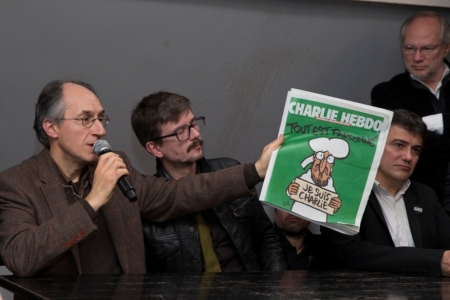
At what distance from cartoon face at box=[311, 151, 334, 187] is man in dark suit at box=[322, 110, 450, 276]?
1.50ft

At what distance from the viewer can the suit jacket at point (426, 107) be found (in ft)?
12.7

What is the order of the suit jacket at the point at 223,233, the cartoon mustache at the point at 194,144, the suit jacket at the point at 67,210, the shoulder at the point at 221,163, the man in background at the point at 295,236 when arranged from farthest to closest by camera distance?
the man in background at the point at 295,236, the shoulder at the point at 221,163, the cartoon mustache at the point at 194,144, the suit jacket at the point at 223,233, the suit jacket at the point at 67,210

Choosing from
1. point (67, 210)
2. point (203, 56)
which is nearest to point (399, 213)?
point (203, 56)

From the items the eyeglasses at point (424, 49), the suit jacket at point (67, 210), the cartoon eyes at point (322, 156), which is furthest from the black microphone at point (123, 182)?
the eyeglasses at point (424, 49)

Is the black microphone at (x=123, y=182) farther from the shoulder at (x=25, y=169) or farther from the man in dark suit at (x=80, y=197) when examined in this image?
the shoulder at (x=25, y=169)

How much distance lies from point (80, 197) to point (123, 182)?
1.05 feet

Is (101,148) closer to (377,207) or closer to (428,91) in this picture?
(377,207)

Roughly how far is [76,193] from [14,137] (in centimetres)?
105

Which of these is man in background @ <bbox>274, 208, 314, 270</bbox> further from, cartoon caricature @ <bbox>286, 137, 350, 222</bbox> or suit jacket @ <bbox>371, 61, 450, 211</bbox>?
cartoon caricature @ <bbox>286, 137, 350, 222</bbox>

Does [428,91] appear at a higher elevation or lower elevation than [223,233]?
higher

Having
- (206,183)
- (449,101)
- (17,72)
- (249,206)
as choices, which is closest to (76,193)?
(206,183)

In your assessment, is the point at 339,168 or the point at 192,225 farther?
the point at 192,225

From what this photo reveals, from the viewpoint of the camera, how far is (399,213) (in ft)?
11.5

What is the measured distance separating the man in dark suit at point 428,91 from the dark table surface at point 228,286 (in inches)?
46.1
